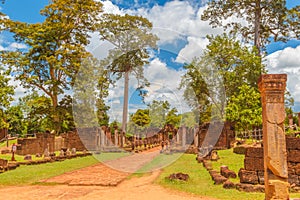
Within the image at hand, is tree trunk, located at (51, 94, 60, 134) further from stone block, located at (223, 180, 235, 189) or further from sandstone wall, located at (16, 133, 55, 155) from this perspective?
stone block, located at (223, 180, 235, 189)

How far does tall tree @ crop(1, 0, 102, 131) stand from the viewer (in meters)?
30.5

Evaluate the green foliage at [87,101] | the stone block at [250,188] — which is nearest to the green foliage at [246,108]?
the green foliage at [87,101]

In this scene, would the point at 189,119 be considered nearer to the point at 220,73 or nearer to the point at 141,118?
the point at 141,118

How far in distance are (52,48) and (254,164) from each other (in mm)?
26484

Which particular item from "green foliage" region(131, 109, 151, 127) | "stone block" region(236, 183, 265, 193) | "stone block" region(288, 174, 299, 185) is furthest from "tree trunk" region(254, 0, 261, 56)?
"stone block" region(236, 183, 265, 193)

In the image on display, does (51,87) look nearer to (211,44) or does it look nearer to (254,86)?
(211,44)

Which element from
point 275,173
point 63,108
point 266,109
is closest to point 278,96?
point 266,109

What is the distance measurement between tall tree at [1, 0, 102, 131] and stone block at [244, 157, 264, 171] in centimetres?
2329

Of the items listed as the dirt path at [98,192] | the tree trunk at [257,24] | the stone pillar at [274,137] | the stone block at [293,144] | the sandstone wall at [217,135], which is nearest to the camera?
the stone pillar at [274,137]

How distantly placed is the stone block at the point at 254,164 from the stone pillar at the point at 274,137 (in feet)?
9.22

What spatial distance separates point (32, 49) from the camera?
30953mm

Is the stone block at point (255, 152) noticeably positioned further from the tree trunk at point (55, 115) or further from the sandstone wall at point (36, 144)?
the tree trunk at point (55, 115)

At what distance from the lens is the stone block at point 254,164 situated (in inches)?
367

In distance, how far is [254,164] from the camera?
9430 millimetres
